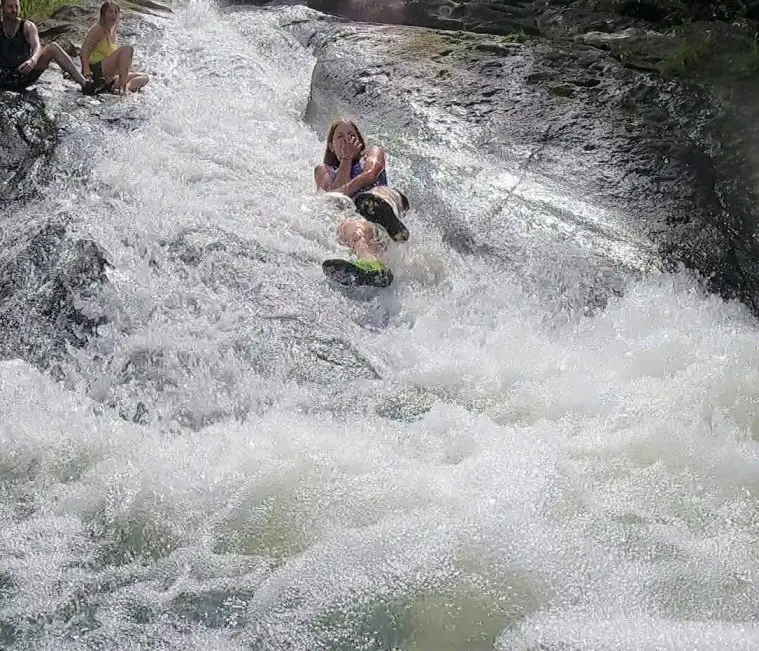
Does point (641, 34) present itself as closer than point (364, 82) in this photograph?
No

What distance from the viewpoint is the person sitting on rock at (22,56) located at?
23.6 feet

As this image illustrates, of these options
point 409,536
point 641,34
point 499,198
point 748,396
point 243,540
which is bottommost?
point 243,540

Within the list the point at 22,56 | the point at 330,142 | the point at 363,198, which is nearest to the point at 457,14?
the point at 330,142

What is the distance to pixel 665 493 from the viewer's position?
3486 mm

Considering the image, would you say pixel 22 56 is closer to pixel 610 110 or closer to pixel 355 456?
pixel 610 110

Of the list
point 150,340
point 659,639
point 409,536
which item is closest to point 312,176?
point 150,340

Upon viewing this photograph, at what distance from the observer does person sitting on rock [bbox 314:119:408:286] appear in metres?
5.24

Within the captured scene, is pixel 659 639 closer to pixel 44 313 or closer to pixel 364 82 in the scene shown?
pixel 44 313

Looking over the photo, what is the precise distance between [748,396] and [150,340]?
10.3 feet

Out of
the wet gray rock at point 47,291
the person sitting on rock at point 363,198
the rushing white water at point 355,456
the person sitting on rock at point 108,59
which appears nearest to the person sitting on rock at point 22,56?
the person sitting on rock at point 108,59

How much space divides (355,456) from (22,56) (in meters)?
5.57

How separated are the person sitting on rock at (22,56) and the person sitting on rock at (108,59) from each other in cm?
19

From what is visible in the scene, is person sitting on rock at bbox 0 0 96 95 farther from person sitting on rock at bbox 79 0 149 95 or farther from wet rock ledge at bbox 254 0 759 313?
wet rock ledge at bbox 254 0 759 313

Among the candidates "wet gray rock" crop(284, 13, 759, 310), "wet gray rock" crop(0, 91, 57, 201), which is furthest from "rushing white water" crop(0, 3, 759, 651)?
"wet gray rock" crop(0, 91, 57, 201)
